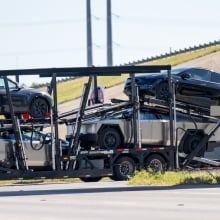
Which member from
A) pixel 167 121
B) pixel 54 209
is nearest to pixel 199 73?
pixel 167 121

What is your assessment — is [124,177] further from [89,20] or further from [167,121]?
[89,20]

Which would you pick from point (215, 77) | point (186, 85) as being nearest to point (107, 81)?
point (215, 77)

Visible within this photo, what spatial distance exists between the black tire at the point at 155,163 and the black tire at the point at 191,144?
98 centimetres

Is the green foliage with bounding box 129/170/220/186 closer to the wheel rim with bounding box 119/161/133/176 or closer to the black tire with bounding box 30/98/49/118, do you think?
the wheel rim with bounding box 119/161/133/176

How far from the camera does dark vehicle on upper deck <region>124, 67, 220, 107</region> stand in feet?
83.7

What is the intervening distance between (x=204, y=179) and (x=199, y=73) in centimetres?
649

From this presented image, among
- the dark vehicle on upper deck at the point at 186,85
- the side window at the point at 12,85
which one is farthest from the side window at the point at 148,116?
the side window at the point at 12,85

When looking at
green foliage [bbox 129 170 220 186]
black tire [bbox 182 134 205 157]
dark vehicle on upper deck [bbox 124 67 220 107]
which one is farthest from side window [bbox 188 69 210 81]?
green foliage [bbox 129 170 220 186]

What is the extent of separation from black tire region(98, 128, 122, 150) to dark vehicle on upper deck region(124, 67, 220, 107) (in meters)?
1.63

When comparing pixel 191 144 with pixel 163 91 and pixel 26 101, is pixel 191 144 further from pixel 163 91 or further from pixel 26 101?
pixel 26 101

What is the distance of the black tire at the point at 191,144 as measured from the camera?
83.7ft

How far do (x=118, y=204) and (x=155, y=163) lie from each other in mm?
9312

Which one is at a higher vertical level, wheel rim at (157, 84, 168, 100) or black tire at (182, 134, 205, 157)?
wheel rim at (157, 84, 168, 100)

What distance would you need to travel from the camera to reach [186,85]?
Answer: 26.5 m
